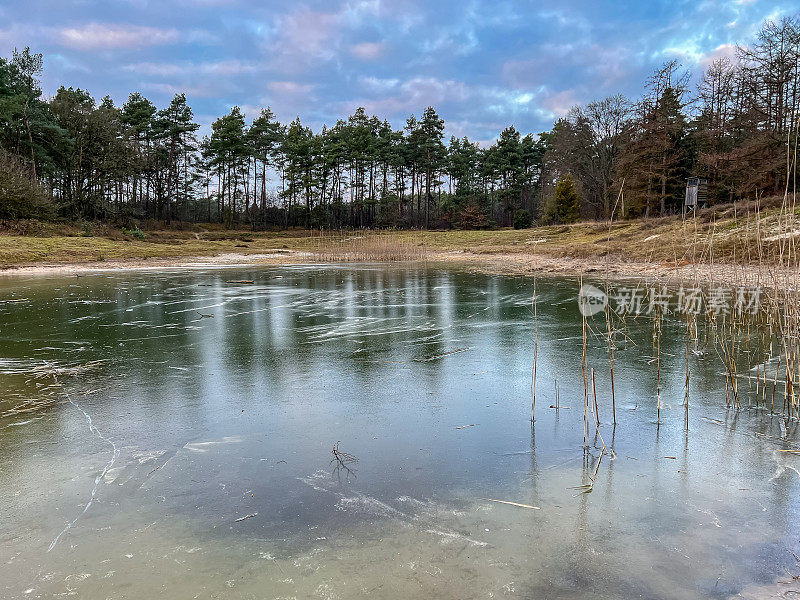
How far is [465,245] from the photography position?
94.1 ft

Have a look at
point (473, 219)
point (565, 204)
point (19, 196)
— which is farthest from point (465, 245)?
point (19, 196)

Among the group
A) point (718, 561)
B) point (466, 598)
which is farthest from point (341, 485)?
point (718, 561)

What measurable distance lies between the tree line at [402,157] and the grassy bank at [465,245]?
1.97m

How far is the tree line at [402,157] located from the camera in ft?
70.2

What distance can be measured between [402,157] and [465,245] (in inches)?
746

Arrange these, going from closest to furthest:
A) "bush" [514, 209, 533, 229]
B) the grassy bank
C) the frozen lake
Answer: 1. the frozen lake
2. the grassy bank
3. "bush" [514, 209, 533, 229]

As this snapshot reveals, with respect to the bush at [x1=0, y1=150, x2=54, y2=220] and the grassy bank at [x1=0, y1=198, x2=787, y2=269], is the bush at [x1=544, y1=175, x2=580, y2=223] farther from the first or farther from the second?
the bush at [x1=0, y1=150, x2=54, y2=220]

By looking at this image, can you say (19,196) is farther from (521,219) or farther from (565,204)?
(565,204)

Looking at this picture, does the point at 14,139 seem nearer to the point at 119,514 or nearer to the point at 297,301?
the point at 297,301

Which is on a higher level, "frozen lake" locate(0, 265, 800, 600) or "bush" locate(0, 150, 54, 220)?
"bush" locate(0, 150, 54, 220)

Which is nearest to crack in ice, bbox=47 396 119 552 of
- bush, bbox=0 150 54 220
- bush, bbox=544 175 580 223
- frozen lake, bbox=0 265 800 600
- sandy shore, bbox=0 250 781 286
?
frozen lake, bbox=0 265 800 600

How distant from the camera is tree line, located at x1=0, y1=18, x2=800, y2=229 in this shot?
21.4 m

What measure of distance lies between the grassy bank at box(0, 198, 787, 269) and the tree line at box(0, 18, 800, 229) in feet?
6.47

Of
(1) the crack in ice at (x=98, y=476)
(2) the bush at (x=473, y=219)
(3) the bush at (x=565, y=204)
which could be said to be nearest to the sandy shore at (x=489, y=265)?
(1) the crack in ice at (x=98, y=476)
